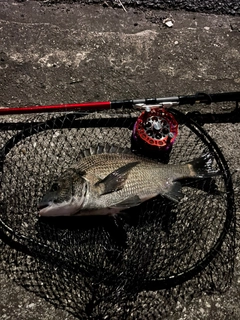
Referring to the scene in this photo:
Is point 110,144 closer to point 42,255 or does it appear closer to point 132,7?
point 42,255

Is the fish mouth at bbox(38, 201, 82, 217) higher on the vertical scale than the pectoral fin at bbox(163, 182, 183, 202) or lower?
higher

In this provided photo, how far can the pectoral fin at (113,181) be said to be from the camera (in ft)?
10.8

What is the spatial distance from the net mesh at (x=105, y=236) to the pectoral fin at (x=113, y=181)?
0.91 ft

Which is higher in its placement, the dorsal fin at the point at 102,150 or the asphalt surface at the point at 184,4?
the asphalt surface at the point at 184,4

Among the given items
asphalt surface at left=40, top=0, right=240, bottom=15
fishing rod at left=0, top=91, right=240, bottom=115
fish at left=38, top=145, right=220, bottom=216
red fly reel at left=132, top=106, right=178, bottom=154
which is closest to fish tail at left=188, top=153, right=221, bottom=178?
fish at left=38, top=145, right=220, bottom=216

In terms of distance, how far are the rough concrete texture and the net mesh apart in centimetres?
33

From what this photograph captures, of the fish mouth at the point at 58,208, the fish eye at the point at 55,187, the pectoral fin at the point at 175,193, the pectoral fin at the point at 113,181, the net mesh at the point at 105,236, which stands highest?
the fish eye at the point at 55,187

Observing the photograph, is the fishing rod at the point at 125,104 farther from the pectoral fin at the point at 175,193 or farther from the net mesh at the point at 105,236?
the pectoral fin at the point at 175,193

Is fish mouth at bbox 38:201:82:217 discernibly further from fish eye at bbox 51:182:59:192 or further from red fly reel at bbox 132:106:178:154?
red fly reel at bbox 132:106:178:154

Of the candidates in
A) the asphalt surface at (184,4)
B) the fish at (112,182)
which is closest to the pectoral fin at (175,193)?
the fish at (112,182)

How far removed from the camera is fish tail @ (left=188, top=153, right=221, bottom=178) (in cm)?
359

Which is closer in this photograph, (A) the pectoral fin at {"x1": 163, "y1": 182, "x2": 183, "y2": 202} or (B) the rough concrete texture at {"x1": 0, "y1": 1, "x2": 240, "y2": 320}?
(A) the pectoral fin at {"x1": 163, "y1": 182, "x2": 183, "y2": 202}

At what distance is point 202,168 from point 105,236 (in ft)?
3.04

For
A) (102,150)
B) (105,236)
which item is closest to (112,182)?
(102,150)
